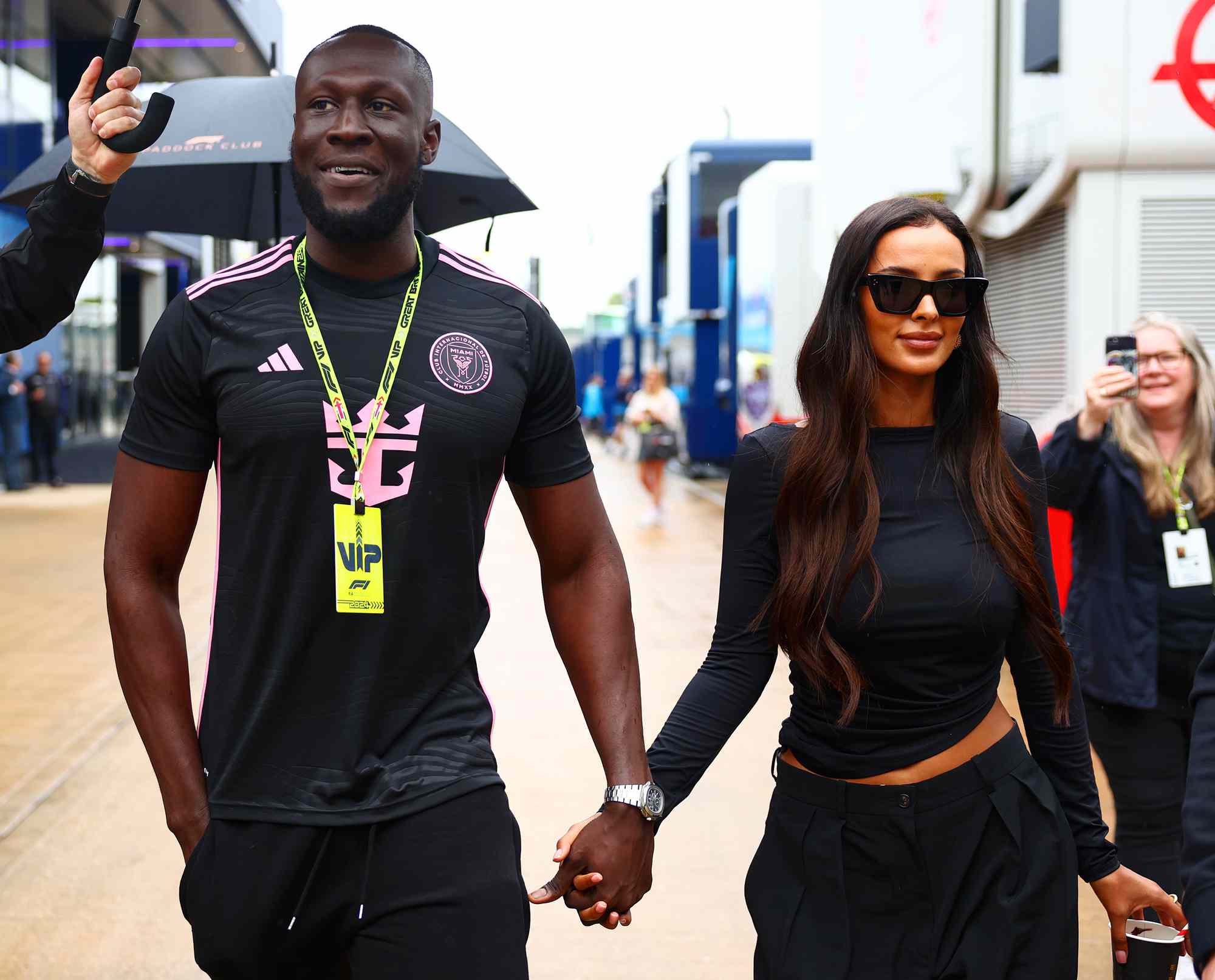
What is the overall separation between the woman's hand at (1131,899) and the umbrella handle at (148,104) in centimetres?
206

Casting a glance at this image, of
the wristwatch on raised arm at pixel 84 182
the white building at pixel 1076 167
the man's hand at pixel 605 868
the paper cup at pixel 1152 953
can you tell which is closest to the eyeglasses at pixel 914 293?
the man's hand at pixel 605 868

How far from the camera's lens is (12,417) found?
892 inches

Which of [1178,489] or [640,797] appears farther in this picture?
[1178,489]

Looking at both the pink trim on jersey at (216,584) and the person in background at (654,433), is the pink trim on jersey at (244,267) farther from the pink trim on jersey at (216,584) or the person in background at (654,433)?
the person in background at (654,433)

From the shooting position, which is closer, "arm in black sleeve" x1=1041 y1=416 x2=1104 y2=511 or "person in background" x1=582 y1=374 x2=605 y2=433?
"arm in black sleeve" x1=1041 y1=416 x2=1104 y2=511

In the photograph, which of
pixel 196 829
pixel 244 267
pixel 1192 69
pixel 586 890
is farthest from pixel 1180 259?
pixel 196 829

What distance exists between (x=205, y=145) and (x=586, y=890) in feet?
14.0

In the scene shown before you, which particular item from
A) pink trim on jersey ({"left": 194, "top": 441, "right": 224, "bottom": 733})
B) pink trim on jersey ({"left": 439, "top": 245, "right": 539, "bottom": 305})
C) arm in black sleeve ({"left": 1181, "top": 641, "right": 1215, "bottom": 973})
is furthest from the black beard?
arm in black sleeve ({"left": 1181, "top": 641, "right": 1215, "bottom": 973})

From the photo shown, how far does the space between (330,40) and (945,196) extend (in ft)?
30.2

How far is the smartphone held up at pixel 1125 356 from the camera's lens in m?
4.70

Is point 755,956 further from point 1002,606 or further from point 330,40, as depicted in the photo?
point 330,40

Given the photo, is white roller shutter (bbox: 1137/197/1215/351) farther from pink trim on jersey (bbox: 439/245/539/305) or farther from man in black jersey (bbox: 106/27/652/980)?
man in black jersey (bbox: 106/27/652/980)

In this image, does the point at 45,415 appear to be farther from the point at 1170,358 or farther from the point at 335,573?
the point at 335,573

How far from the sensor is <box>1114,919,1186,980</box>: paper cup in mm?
2777
